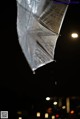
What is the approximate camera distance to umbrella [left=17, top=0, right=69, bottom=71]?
7.11 feet

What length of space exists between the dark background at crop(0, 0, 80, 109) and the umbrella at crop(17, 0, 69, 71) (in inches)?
106

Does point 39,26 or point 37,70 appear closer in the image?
point 39,26

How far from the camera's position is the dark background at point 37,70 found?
605 cm

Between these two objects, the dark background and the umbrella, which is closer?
the umbrella

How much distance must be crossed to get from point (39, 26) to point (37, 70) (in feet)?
→ 23.6

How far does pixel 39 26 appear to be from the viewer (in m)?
2.47

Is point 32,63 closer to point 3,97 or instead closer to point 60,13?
point 60,13

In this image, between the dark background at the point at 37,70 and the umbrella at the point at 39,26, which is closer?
Result: the umbrella at the point at 39,26

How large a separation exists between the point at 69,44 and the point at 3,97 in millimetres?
4371

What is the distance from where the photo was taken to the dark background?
19.8ft

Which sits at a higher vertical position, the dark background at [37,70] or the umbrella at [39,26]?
the dark background at [37,70]

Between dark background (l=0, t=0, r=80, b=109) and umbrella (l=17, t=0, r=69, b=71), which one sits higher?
dark background (l=0, t=0, r=80, b=109)

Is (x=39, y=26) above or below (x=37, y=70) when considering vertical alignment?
below

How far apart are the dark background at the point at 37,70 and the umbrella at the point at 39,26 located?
270 cm
